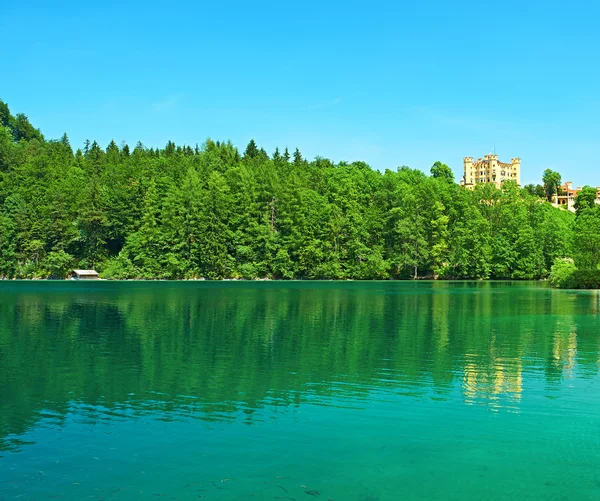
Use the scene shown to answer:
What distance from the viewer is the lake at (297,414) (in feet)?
35.4

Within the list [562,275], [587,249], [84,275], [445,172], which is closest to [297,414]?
[587,249]

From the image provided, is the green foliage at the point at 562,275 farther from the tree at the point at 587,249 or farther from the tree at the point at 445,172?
the tree at the point at 445,172

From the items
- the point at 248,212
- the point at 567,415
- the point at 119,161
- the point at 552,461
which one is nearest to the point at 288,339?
the point at 567,415

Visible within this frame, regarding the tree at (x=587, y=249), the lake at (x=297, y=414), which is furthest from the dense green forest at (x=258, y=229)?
the lake at (x=297, y=414)

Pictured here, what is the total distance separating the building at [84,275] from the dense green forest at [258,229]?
4.78ft

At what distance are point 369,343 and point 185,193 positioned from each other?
91201mm

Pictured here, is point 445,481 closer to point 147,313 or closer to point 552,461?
point 552,461

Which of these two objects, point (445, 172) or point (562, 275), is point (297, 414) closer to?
point (562, 275)

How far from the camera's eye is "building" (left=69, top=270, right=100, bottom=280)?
10825 cm

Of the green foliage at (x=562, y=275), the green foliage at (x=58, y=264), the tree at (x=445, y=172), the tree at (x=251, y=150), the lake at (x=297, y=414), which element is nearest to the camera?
the lake at (x=297, y=414)

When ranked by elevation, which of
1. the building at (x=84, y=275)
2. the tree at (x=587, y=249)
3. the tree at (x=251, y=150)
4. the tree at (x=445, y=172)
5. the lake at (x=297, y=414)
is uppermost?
the tree at (x=251, y=150)

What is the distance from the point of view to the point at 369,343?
1080 inches

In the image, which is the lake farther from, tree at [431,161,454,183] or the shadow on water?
tree at [431,161,454,183]

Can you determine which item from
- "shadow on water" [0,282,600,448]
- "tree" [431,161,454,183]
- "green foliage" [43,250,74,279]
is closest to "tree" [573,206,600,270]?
"shadow on water" [0,282,600,448]
